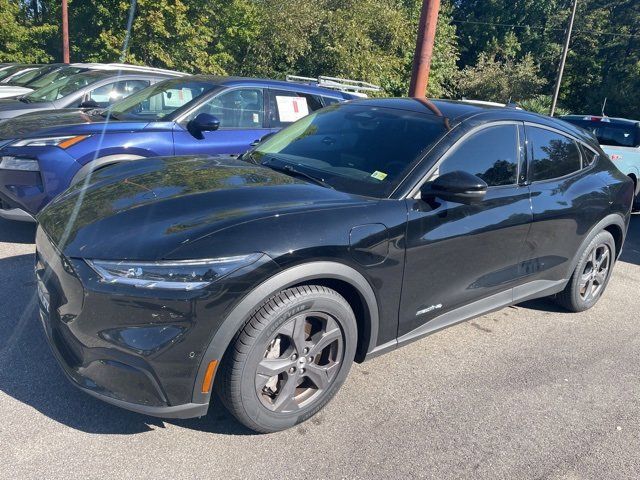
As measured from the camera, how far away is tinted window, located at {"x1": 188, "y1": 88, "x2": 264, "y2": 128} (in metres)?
6.01

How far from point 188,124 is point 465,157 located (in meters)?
3.02

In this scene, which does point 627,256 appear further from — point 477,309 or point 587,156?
point 477,309

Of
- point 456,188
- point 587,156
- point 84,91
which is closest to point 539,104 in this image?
point 84,91

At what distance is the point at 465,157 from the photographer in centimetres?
352

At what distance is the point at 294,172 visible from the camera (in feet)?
11.6

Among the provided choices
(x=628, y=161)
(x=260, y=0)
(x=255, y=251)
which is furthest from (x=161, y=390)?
(x=260, y=0)

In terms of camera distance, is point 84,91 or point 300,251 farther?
point 84,91

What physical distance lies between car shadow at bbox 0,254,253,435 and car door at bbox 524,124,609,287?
2.37m

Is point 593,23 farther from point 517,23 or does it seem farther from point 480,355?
point 480,355

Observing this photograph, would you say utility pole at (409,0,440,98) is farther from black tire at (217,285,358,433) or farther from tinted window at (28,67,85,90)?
black tire at (217,285,358,433)

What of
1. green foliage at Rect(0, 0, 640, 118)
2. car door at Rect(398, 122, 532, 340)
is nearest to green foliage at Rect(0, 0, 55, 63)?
green foliage at Rect(0, 0, 640, 118)

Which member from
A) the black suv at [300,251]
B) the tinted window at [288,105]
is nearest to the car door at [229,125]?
the tinted window at [288,105]

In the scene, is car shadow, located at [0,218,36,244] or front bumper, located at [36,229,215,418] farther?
car shadow, located at [0,218,36,244]

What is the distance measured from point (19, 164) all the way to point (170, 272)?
126 inches
